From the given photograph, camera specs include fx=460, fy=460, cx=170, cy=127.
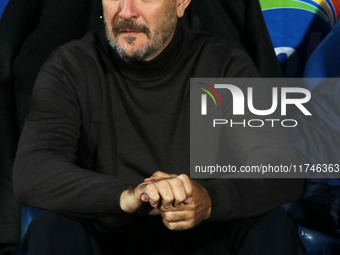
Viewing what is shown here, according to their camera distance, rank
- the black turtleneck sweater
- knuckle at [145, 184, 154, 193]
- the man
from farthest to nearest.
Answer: the black turtleneck sweater, the man, knuckle at [145, 184, 154, 193]

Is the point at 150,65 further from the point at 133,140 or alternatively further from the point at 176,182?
the point at 176,182

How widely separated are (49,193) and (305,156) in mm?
966

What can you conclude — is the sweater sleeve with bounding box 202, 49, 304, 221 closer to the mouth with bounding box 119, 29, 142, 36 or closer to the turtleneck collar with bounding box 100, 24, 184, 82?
the turtleneck collar with bounding box 100, 24, 184, 82

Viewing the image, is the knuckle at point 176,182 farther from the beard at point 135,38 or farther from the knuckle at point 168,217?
the beard at point 135,38

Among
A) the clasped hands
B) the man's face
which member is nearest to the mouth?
the man's face

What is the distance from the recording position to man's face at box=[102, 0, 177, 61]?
120 centimetres

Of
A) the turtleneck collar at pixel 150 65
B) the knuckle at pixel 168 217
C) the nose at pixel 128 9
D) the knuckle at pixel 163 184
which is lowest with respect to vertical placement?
the knuckle at pixel 168 217

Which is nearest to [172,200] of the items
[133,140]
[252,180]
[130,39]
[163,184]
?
[163,184]

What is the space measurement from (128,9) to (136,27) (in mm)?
54

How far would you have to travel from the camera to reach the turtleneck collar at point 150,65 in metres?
1.23

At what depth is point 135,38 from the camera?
121 cm

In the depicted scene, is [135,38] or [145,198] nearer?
[145,198]

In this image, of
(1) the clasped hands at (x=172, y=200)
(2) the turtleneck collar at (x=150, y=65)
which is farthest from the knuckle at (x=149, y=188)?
(2) the turtleneck collar at (x=150, y=65)

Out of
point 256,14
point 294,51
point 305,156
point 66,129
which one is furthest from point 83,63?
point 294,51
